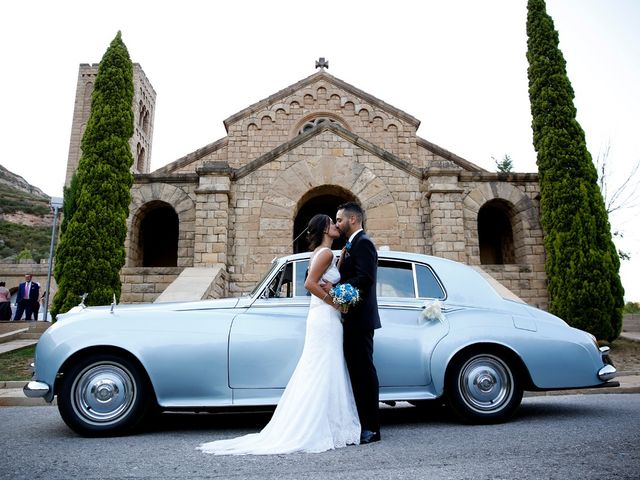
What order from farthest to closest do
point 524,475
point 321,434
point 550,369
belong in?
point 550,369, point 321,434, point 524,475

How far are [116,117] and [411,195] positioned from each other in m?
7.90

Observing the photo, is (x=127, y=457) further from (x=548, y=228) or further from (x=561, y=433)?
(x=548, y=228)

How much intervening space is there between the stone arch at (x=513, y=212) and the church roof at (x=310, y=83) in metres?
8.05

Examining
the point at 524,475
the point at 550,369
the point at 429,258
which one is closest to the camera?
the point at 524,475

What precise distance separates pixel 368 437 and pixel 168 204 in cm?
1075

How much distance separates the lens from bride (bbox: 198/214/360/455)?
3.51 metres

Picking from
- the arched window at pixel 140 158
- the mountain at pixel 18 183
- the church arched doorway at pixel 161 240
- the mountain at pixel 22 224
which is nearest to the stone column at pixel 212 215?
the church arched doorway at pixel 161 240

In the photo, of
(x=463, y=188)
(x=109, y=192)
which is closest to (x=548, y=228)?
(x=463, y=188)

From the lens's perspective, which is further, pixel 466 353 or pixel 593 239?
pixel 593 239

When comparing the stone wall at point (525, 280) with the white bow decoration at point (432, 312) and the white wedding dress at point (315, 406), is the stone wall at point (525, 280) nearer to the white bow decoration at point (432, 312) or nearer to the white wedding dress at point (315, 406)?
the white bow decoration at point (432, 312)

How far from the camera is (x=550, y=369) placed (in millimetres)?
4398

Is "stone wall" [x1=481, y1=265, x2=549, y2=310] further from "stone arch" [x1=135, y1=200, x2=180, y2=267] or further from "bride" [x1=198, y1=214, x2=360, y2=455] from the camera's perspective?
"stone arch" [x1=135, y1=200, x2=180, y2=267]

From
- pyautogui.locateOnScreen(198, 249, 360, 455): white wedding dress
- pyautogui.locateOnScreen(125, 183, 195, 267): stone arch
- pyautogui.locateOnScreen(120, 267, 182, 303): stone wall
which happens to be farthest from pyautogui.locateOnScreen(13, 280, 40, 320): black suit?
pyautogui.locateOnScreen(198, 249, 360, 455): white wedding dress

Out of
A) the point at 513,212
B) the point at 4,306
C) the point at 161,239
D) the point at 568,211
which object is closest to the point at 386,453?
the point at 568,211
